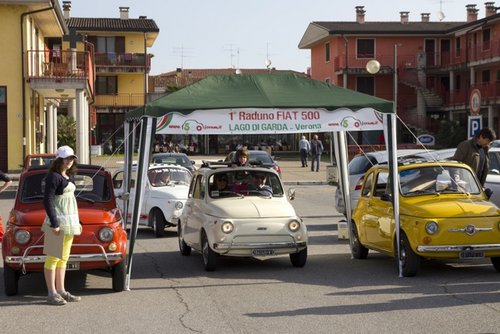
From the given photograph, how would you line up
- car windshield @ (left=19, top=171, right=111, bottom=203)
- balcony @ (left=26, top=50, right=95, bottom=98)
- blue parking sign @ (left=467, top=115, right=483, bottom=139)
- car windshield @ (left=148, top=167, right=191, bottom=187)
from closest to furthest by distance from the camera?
car windshield @ (left=19, top=171, right=111, bottom=203) < car windshield @ (left=148, top=167, right=191, bottom=187) < blue parking sign @ (left=467, top=115, right=483, bottom=139) < balcony @ (left=26, top=50, right=95, bottom=98)

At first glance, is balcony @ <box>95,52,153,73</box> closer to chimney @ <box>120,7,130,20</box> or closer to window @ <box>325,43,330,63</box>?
chimney @ <box>120,7,130,20</box>

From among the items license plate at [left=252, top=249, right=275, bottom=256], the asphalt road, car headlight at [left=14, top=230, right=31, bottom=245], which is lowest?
the asphalt road

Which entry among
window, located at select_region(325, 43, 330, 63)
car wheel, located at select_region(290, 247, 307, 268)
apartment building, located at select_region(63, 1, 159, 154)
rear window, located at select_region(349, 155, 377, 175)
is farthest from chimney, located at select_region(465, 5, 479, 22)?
car wheel, located at select_region(290, 247, 307, 268)

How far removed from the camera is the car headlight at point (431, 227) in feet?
37.9

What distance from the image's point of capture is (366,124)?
1271 centimetres

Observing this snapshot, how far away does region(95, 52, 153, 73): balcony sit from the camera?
2773 inches

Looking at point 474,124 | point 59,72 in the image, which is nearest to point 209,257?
point 474,124

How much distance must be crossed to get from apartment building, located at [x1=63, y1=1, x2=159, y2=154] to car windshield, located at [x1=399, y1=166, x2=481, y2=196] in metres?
58.4

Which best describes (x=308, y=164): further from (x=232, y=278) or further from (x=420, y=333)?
(x=420, y=333)

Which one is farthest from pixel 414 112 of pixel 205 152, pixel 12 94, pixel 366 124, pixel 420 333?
pixel 420 333

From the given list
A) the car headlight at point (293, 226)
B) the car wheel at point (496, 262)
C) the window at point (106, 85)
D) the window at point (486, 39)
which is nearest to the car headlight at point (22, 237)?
the car headlight at point (293, 226)

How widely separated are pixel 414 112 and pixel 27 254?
58.8 m

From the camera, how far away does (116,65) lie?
232 ft

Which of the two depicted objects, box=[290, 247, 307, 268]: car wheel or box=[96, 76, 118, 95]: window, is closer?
box=[290, 247, 307, 268]: car wheel
